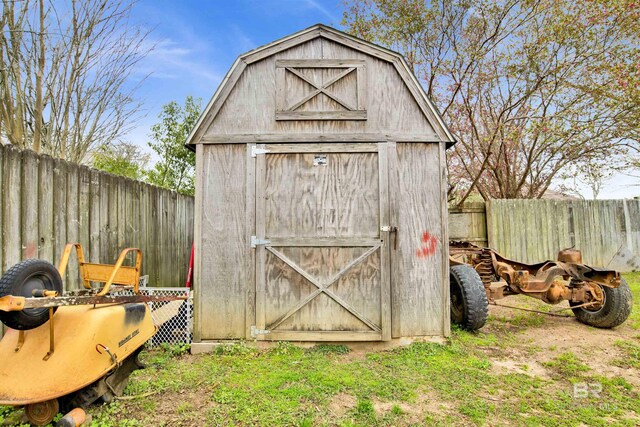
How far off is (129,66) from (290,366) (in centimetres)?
674

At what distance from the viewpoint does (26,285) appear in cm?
210

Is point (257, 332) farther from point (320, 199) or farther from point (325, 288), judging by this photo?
point (320, 199)

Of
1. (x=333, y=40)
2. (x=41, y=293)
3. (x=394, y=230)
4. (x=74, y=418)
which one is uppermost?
(x=333, y=40)

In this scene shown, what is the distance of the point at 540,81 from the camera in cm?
795

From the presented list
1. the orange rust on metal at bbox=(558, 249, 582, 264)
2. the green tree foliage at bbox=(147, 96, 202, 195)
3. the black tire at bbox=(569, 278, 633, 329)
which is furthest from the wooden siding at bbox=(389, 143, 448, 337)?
the green tree foliage at bbox=(147, 96, 202, 195)

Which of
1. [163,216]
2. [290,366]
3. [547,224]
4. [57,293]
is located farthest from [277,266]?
[547,224]

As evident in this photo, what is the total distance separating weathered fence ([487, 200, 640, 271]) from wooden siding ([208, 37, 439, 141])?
454 centimetres

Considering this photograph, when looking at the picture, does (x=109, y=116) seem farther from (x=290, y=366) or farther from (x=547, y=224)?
(x=547, y=224)

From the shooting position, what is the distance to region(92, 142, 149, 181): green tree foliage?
28.1 ft

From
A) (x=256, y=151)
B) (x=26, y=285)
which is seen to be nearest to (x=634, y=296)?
(x=256, y=151)

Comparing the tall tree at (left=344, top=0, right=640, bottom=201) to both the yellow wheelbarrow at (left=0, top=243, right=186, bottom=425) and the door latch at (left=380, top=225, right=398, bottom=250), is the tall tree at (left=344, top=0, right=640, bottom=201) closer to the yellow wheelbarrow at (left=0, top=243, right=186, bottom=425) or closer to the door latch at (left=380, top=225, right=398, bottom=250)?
the door latch at (left=380, top=225, right=398, bottom=250)

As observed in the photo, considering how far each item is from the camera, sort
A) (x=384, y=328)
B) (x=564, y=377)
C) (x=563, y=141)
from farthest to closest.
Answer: (x=563, y=141) < (x=384, y=328) < (x=564, y=377)

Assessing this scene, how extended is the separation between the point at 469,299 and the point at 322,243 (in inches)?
77.0

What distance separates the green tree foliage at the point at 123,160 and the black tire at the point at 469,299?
785cm
